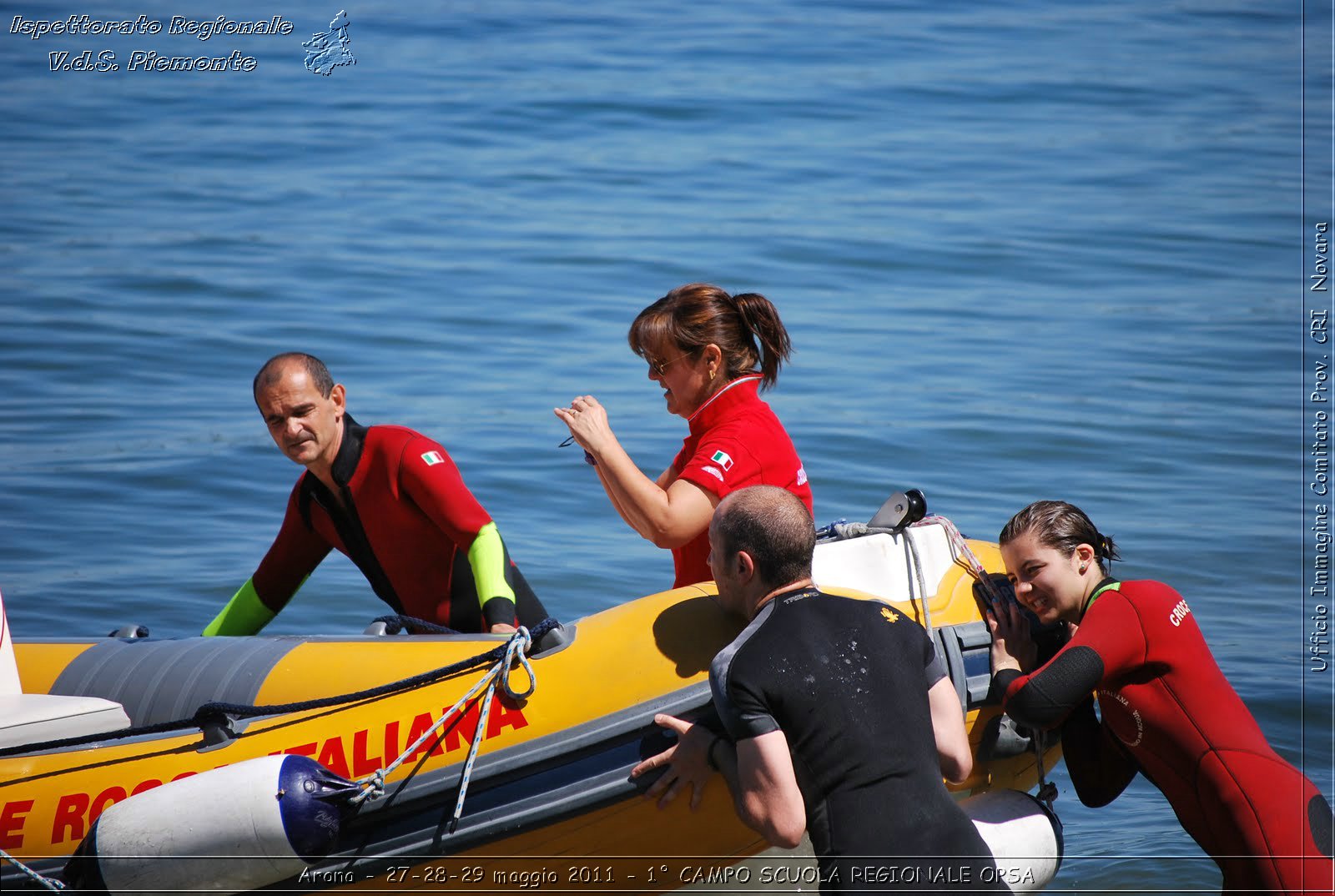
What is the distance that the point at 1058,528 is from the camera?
3.08 metres

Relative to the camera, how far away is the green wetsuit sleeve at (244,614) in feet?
13.0

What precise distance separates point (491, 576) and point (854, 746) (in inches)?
49.2

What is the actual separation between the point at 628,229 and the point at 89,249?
404cm

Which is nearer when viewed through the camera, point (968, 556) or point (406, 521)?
point (968, 556)

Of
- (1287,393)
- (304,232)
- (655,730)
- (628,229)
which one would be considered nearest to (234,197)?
(304,232)

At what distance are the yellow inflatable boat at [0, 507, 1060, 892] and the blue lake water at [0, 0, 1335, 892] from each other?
64.5 inches

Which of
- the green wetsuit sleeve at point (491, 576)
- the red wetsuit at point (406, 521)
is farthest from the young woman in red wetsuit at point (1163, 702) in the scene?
the red wetsuit at point (406, 521)

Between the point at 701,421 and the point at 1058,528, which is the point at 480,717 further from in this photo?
the point at 1058,528

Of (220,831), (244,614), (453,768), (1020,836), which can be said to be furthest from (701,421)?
(244,614)

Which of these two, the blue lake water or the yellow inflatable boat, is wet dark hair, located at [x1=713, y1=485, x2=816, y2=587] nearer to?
the yellow inflatable boat

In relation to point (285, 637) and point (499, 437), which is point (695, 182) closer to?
point (499, 437)

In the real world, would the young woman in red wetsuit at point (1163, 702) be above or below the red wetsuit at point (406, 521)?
below

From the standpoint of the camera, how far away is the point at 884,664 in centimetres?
260

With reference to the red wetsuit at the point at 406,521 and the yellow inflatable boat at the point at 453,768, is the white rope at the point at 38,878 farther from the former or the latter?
the red wetsuit at the point at 406,521
